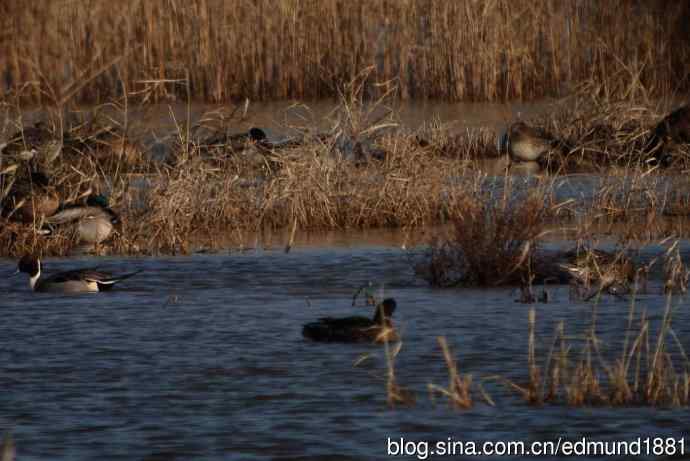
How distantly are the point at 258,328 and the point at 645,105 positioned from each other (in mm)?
10101

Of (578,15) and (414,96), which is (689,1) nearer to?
(578,15)

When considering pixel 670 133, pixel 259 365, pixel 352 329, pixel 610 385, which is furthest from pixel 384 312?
pixel 670 133

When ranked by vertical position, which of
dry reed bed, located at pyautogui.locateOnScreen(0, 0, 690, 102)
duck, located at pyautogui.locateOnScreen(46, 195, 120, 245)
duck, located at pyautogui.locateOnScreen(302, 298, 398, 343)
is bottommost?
duck, located at pyautogui.locateOnScreen(302, 298, 398, 343)

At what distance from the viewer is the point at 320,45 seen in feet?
77.6

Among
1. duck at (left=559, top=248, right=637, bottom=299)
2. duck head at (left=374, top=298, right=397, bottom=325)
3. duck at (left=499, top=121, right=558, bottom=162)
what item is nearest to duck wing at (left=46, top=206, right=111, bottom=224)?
duck at (left=559, top=248, right=637, bottom=299)

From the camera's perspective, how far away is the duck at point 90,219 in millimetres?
13422

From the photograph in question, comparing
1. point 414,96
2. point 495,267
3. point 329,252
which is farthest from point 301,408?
point 414,96

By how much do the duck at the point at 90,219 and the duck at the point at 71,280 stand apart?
71.9 inches

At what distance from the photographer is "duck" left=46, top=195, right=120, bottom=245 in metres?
13.4

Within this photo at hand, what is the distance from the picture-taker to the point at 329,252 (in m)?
13.4

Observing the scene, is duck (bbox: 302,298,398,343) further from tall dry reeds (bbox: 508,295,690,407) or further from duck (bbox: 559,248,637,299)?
duck (bbox: 559,248,637,299)

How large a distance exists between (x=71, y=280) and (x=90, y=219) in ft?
6.72

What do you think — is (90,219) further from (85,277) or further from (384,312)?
(384,312)

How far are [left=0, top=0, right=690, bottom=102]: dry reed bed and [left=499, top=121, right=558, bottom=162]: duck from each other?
140 inches
